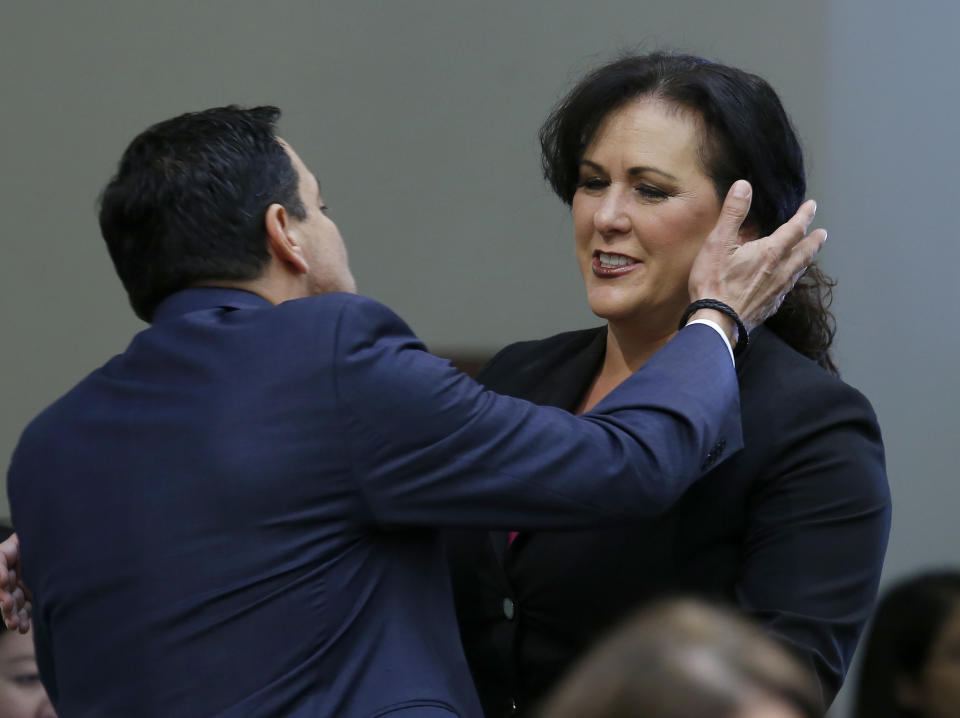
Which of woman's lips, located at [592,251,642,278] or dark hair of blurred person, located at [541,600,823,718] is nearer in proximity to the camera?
dark hair of blurred person, located at [541,600,823,718]

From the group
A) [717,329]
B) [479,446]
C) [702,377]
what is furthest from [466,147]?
[479,446]

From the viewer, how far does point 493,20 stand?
4000 mm

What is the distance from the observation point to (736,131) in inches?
84.7

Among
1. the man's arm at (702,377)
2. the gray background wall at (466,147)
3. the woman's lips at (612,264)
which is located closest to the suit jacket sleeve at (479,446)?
the man's arm at (702,377)

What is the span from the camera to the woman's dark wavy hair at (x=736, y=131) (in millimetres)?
2166

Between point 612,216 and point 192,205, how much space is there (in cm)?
67

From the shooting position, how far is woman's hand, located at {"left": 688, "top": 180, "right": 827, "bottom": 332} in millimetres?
1992

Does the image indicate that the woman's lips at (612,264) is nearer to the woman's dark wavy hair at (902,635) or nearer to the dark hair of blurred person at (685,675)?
the woman's dark wavy hair at (902,635)

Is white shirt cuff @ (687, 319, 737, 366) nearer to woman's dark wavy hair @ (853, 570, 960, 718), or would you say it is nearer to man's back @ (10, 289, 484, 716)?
woman's dark wavy hair @ (853, 570, 960, 718)

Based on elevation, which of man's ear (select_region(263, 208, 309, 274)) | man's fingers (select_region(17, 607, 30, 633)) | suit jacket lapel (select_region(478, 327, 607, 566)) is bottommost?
man's fingers (select_region(17, 607, 30, 633))

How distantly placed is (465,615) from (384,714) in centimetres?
56

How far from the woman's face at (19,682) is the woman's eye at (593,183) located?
51.7 inches

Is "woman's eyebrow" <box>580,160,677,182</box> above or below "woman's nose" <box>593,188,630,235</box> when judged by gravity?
above

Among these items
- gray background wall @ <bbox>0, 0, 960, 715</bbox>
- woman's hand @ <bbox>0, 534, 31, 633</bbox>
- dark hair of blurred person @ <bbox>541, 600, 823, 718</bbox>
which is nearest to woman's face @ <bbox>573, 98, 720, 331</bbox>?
woman's hand @ <bbox>0, 534, 31, 633</bbox>
